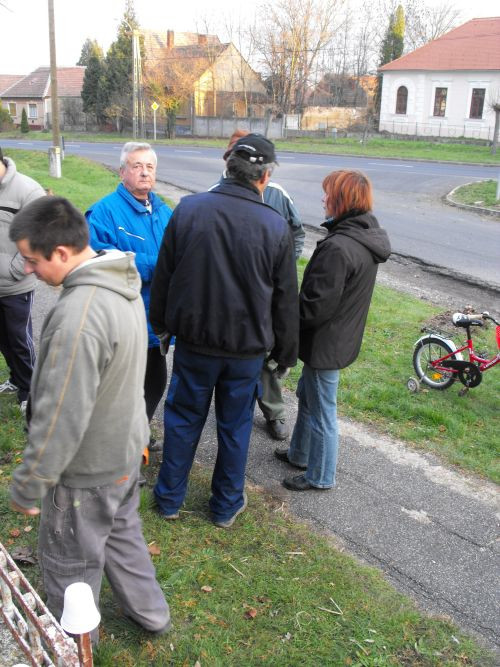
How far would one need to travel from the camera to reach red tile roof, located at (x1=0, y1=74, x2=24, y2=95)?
2785 inches

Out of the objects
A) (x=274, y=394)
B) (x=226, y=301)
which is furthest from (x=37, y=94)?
(x=226, y=301)

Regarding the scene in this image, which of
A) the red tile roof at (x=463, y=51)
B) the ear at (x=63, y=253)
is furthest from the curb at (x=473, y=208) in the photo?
the red tile roof at (x=463, y=51)

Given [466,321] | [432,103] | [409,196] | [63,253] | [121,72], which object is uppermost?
[121,72]

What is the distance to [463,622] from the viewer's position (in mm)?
2984

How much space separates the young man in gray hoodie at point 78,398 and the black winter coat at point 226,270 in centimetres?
80

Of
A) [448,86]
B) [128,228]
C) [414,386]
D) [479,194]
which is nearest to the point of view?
[128,228]

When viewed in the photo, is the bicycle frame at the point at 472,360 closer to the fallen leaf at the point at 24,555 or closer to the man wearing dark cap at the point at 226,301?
the man wearing dark cap at the point at 226,301

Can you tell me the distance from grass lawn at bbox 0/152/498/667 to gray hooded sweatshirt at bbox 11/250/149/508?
97 centimetres

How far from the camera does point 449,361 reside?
5.45 m

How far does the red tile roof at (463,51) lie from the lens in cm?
4581

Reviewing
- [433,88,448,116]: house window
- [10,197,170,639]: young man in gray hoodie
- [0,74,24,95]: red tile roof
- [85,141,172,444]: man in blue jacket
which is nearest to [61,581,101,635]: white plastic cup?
[10,197,170,639]: young man in gray hoodie

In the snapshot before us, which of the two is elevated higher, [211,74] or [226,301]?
[211,74]

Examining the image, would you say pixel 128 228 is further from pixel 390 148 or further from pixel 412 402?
pixel 390 148

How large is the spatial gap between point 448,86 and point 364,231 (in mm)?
49105
